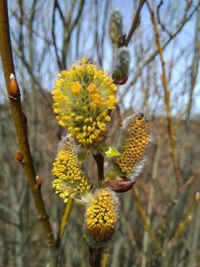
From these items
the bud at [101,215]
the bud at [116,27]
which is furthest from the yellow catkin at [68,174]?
the bud at [116,27]

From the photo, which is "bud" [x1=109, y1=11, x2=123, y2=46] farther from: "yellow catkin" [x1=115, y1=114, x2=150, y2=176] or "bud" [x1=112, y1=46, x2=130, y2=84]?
"yellow catkin" [x1=115, y1=114, x2=150, y2=176]

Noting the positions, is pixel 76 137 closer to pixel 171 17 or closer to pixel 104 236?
pixel 104 236

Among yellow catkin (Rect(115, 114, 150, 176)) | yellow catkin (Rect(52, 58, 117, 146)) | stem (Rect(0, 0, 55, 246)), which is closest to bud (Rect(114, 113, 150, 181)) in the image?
yellow catkin (Rect(115, 114, 150, 176))

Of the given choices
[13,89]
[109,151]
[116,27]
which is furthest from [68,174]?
[116,27]

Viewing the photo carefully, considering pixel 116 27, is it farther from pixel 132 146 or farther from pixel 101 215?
pixel 101 215

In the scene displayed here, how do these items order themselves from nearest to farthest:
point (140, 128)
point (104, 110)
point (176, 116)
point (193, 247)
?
1. point (104, 110)
2. point (140, 128)
3. point (193, 247)
4. point (176, 116)

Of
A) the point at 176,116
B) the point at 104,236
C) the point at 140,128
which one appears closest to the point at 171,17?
the point at 176,116

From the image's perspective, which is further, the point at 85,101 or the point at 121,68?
the point at 121,68

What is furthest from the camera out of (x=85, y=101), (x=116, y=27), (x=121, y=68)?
(x=116, y=27)
